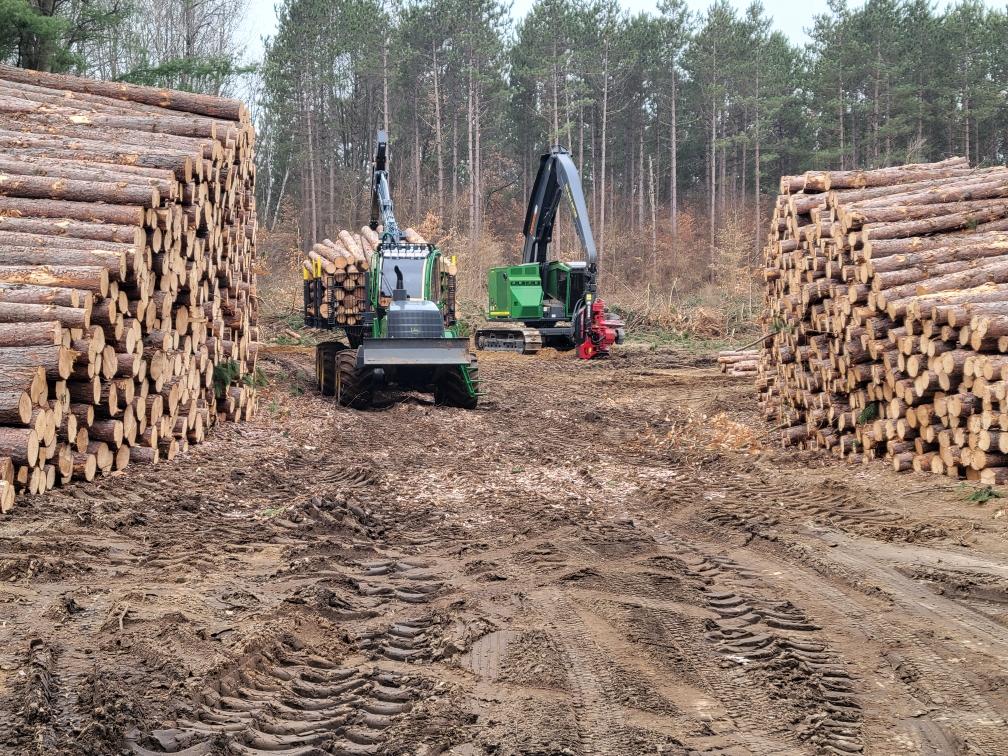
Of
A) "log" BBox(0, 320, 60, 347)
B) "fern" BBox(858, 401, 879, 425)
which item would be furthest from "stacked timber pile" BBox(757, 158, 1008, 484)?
"log" BBox(0, 320, 60, 347)

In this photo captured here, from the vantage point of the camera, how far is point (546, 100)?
47.4 m

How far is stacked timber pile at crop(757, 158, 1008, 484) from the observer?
876 cm

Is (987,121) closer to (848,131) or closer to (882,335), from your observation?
(848,131)

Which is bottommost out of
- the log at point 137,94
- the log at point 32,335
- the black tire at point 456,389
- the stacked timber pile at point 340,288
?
the black tire at point 456,389

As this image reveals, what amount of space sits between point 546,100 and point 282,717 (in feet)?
151

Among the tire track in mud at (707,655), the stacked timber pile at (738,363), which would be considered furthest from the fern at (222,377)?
the stacked timber pile at (738,363)

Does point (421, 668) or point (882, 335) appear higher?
point (882, 335)

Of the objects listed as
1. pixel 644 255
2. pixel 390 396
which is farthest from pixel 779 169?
pixel 390 396

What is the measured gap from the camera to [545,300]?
77.1 ft

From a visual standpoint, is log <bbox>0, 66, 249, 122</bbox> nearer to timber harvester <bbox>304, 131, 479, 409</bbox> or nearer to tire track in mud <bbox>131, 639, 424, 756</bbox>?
timber harvester <bbox>304, 131, 479, 409</bbox>

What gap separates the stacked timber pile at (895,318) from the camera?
8.76 m

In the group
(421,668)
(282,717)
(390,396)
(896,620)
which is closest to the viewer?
(282,717)

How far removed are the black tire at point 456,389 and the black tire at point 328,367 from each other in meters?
2.00

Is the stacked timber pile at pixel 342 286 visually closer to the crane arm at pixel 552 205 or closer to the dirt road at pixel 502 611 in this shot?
the crane arm at pixel 552 205
